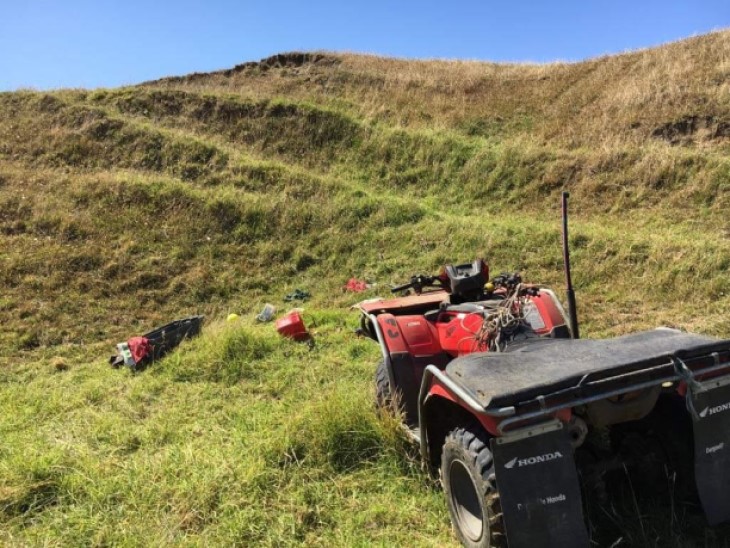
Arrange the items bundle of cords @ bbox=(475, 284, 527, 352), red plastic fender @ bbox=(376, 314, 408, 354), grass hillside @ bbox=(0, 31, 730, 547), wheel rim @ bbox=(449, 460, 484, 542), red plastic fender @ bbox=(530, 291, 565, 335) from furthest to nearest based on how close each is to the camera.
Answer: red plastic fender @ bbox=(530, 291, 565, 335)
red plastic fender @ bbox=(376, 314, 408, 354)
grass hillside @ bbox=(0, 31, 730, 547)
bundle of cords @ bbox=(475, 284, 527, 352)
wheel rim @ bbox=(449, 460, 484, 542)

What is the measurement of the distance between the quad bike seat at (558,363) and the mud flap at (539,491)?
0.20 m

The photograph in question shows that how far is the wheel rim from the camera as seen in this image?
2756mm

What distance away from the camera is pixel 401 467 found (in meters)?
3.61

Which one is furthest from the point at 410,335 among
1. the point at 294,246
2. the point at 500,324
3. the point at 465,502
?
the point at 294,246

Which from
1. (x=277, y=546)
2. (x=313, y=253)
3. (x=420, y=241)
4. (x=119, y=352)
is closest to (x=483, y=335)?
(x=277, y=546)

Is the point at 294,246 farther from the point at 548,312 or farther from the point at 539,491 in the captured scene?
the point at 539,491

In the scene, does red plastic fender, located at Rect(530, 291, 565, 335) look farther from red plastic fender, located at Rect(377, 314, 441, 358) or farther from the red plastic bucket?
the red plastic bucket

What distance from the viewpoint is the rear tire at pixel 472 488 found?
95.6 inches

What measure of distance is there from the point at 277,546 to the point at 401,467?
3.14 feet

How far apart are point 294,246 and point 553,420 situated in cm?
1066

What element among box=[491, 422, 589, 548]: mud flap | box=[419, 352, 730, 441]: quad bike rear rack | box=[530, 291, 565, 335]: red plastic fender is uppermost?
box=[419, 352, 730, 441]: quad bike rear rack

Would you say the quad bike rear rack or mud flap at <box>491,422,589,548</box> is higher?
the quad bike rear rack

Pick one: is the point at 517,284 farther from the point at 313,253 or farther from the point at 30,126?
the point at 30,126

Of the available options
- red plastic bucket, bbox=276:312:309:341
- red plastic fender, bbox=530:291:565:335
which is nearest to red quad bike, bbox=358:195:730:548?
red plastic fender, bbox=530:291:565:335
